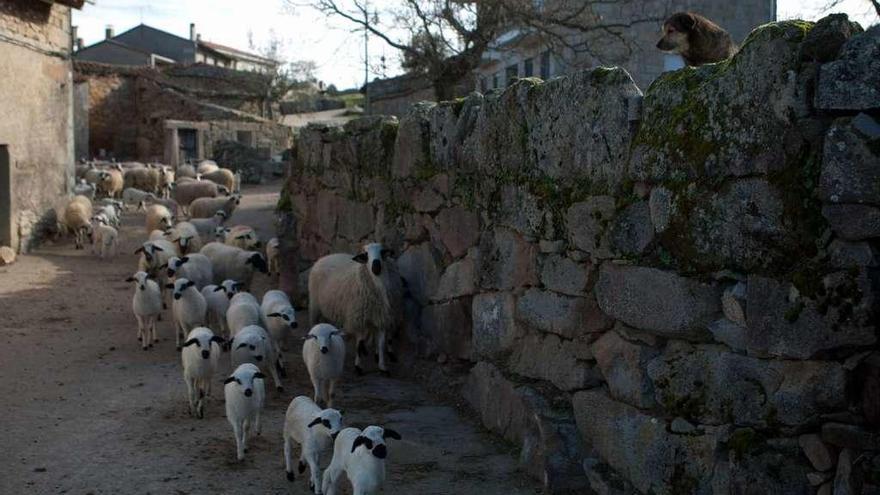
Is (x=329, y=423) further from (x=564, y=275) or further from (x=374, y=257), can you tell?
(x=374, y=257)

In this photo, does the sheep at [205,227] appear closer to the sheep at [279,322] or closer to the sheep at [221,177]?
the sheep at [279,322]

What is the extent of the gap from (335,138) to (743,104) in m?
7.17

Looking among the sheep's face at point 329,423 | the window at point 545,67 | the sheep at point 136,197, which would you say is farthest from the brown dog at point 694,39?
the sheep at point 136,197

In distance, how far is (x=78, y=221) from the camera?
16219 millimetres

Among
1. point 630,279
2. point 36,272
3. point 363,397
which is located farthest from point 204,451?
point 36,272

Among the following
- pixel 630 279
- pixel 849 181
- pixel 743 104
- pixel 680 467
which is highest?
pixel 743 104

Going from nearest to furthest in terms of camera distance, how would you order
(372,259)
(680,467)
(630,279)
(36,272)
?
1. (680,467)
2. (630,279)
3. (372,259)
4. (36,272)

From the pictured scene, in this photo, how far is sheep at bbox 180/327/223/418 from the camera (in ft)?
22.6

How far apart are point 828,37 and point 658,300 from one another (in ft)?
4.74

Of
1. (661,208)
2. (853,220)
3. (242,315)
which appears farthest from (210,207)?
(853,220)

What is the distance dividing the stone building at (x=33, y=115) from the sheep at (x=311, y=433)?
417 inches

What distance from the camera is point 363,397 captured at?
7426mm

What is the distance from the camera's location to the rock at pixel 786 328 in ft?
11.5

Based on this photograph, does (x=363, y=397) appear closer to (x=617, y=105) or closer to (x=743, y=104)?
(x=617, y=105)
